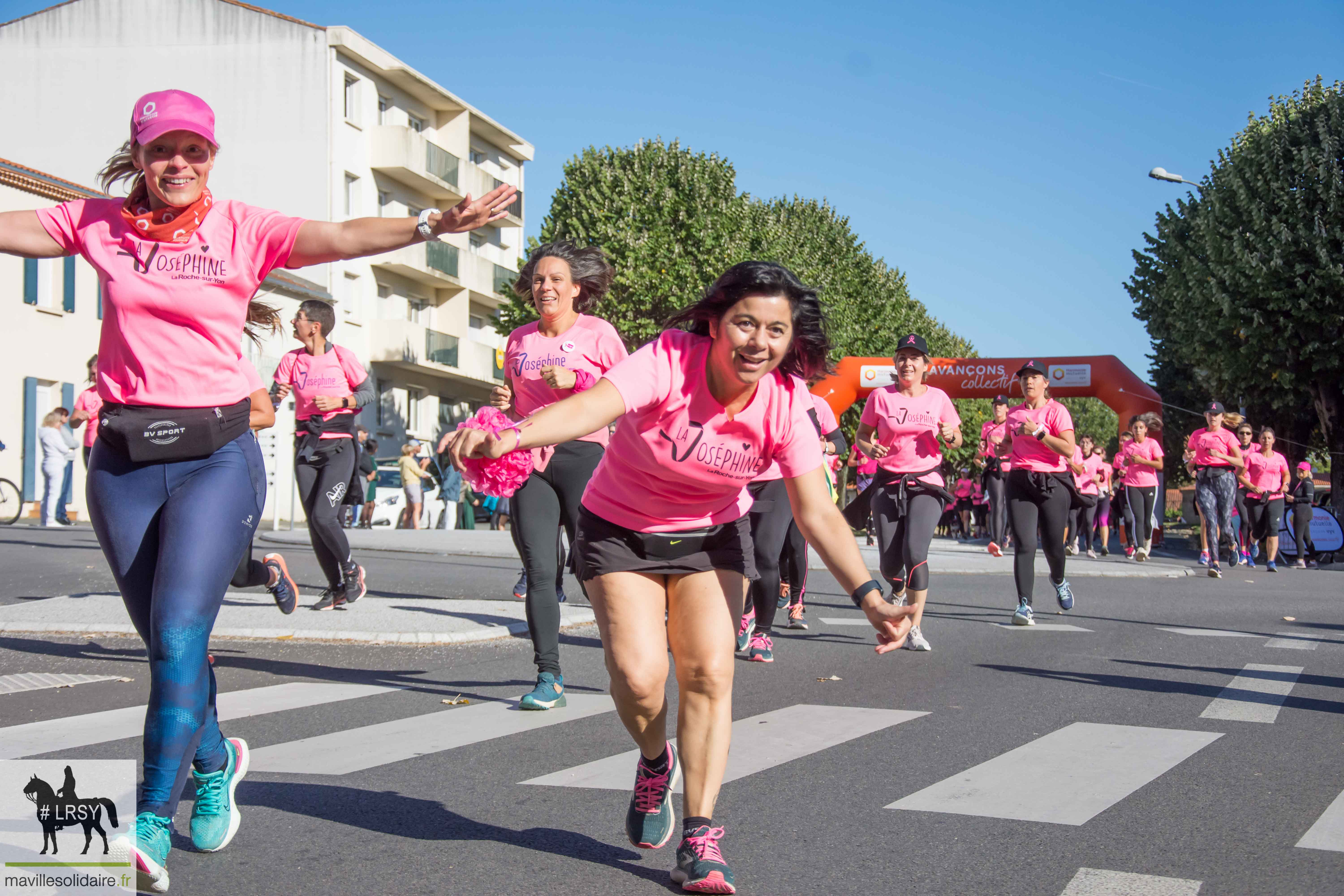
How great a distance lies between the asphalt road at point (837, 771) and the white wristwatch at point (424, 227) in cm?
169

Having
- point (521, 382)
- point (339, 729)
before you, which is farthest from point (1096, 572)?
point (339, 729)

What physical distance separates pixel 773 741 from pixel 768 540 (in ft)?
9.54

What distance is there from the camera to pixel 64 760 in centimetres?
466

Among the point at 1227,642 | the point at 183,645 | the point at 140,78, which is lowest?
the point at 1227,642

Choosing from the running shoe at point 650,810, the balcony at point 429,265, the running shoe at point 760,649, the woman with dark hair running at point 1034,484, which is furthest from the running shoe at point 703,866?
the balcony at point 429,265

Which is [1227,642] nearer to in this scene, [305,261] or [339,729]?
[339,729]

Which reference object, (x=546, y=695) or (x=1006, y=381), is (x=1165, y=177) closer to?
(x=1006, y=381)

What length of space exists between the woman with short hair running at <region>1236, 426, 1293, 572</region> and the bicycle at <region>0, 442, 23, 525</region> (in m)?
18.7

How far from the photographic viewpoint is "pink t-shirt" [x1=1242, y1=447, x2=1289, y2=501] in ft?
63.2

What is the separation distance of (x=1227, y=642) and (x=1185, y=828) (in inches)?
222

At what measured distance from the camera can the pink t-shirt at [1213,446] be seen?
18.0 metres

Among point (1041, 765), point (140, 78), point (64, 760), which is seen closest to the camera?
point (64, 760)

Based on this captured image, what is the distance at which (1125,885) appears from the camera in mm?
3469

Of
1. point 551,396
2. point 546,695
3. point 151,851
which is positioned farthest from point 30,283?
point 151,851
